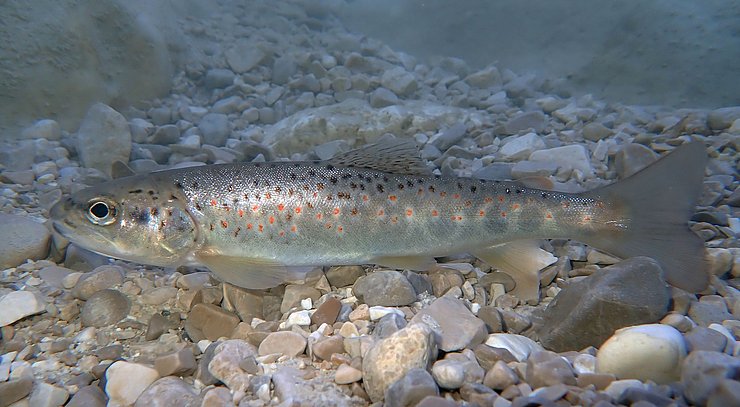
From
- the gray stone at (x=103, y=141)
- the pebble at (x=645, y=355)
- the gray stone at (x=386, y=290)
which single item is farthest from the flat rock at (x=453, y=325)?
the gray stone at (x=103, y=141)

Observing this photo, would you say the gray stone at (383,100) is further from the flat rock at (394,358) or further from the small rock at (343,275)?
→ the flat rock at (394,358)

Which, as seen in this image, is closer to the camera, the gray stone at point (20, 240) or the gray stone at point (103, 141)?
the gray stone at point (20, 240)

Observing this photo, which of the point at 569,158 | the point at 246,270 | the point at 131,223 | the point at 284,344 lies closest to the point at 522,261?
the point at 284,344

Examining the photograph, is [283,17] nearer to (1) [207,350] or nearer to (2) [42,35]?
(2) [42,35]

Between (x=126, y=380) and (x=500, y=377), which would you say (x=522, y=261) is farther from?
(x=126, y=380)

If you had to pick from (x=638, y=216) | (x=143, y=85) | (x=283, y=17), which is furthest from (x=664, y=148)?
(x=283, y=17)

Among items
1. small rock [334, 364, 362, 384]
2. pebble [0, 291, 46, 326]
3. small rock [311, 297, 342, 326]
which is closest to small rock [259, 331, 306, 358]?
small rock [311, 297, 342, 326]
